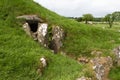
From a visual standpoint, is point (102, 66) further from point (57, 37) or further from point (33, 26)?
point (33, 26)

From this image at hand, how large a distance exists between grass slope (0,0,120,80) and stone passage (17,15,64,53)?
85 cm

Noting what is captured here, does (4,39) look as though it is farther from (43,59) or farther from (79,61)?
(79,61)

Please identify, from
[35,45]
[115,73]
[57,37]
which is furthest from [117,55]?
[35,45]

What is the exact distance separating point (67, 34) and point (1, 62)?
11.6 m

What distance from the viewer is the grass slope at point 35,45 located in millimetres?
26328

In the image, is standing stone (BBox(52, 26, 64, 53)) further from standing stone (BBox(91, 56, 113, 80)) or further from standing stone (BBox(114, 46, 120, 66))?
standing stone (BBox(114, 46, 120, 66))

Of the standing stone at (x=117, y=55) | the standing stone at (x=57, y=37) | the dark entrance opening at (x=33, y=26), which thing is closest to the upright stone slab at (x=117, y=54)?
the standing stone at (x=117, y=55)

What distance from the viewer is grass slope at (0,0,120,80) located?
86.4 feet

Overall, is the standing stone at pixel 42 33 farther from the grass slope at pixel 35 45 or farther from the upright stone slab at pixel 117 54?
the upright stone slab at pixel 117 54

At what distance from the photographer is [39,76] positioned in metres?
26.2

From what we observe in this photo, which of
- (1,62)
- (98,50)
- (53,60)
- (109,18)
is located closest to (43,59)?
(53,60)

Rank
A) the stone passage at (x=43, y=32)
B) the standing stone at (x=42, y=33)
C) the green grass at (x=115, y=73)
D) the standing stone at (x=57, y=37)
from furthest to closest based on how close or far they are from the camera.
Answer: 1. the standing stone at (x=57, y=37)
2. the stone passage at (x=43, y=32)
3. the standing stone at (x=42, y=33)
4. the green grass at (x=115, y=73)

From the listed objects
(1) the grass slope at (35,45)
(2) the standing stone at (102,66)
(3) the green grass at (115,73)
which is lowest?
(3) the green grass at (115,73)

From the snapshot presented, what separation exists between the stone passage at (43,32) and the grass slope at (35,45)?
2.80ft
